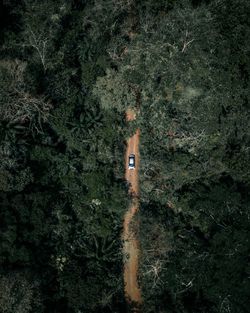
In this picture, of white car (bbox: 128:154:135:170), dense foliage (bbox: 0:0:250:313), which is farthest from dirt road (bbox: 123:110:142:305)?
dense foliage (bbox: 0:0:250:313)

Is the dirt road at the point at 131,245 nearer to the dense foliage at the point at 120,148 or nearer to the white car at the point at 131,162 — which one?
the white car at the point at 131,162

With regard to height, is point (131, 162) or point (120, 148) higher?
point (120, 148)

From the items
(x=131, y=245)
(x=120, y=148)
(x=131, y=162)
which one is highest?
(x=120, y=148)

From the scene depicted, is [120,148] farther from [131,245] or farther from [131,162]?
[131,245]

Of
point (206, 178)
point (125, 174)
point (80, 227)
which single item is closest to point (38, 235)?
point (80, 227)

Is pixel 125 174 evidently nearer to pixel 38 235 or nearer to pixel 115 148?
pixel 115 148

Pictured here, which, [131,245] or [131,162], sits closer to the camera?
[131,245]

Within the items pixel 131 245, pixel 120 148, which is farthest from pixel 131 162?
pixel 131 245

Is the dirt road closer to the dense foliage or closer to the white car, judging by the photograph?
the white car
